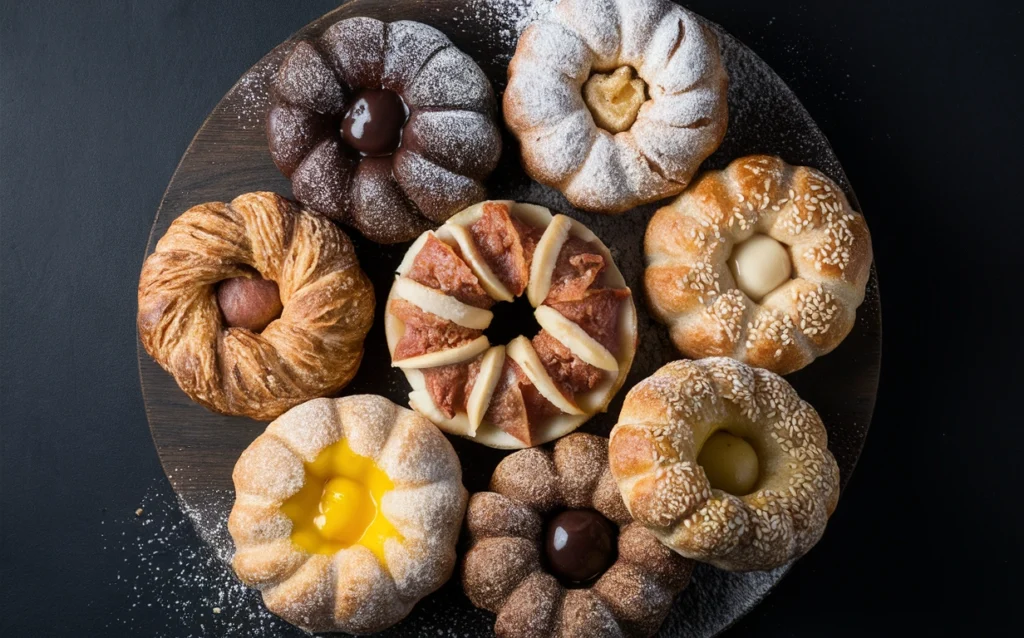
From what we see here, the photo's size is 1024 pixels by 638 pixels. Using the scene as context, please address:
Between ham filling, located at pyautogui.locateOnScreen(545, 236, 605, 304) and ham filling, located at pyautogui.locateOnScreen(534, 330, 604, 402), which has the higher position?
ham filling, located at pyautogui.locateOnScreen(545, 236, 605, 304)

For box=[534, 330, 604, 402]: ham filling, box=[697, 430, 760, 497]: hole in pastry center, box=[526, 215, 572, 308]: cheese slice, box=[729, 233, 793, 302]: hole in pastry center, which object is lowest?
box=[697, 430, 760, 497]: hole in pastry center

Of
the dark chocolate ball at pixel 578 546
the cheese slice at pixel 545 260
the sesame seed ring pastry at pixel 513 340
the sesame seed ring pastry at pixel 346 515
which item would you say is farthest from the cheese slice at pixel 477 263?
the dark chocolate ball at pixel 578 546

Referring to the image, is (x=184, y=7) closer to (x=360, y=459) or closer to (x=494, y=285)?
(x=494, y=285)

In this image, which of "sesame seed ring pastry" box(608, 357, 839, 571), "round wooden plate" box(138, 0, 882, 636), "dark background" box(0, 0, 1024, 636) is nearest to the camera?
"sesame seed ring pastry" box(608, 357, 839, 571)

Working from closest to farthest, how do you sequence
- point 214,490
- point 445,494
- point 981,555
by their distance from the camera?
point 445,494 → point 214,490 → point 981,555

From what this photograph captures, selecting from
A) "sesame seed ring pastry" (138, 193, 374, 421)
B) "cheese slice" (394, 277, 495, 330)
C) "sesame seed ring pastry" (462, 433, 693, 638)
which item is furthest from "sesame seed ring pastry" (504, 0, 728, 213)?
"sesame seed ring pastry" (462, 433, 693, 638)

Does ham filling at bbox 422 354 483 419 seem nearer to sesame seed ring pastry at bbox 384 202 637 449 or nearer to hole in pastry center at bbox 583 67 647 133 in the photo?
sesame seed ring pastry at bbox 384 202 637 449

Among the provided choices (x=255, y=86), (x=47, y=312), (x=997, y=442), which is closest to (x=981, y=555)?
(x=997, y=442)
